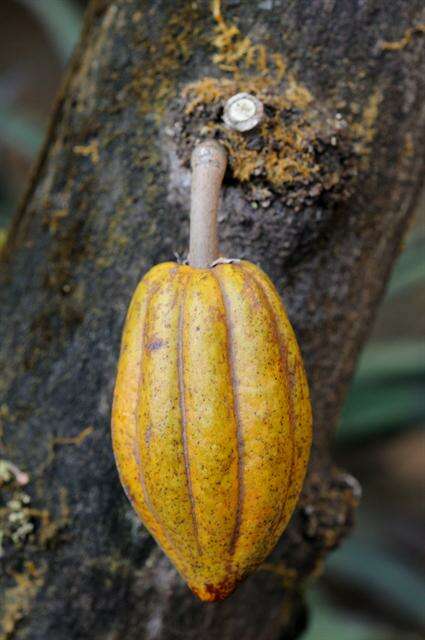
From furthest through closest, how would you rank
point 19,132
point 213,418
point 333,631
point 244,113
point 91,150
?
point 19,132 < point 333,631 < point 91,150 < point 244,113 < point 213,418

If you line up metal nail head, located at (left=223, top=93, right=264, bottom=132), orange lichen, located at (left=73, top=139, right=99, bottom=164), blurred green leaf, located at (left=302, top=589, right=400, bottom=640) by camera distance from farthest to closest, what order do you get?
blurred green leaf, located at (left=302, top=589, right=400, bottom=640) → orange lichen, located at (left=73, top=139, right=99, bottom=164) → metal nail head, located at (left=223, top=93, right=264, bottom=132)

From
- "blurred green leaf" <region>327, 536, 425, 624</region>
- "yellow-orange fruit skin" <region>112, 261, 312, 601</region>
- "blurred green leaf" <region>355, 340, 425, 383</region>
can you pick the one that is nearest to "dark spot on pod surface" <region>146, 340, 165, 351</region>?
"yellow-orange fruit skin" <region>112, 261, 312, 601</region>

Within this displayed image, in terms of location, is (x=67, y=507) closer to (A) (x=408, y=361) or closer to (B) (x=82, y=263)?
(B) (x=82, y=263)

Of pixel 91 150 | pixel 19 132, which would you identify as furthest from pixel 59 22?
pixel 91 150

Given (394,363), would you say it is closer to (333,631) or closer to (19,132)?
(333,631)

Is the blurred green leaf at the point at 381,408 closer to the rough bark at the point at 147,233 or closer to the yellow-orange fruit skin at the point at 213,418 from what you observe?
the rough bark at the point at 147,233

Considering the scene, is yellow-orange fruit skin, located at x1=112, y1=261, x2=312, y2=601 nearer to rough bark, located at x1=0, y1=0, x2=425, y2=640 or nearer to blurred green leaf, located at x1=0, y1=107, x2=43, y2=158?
rough bark, located at x1=0, y1=0, x2=425, y2=640
